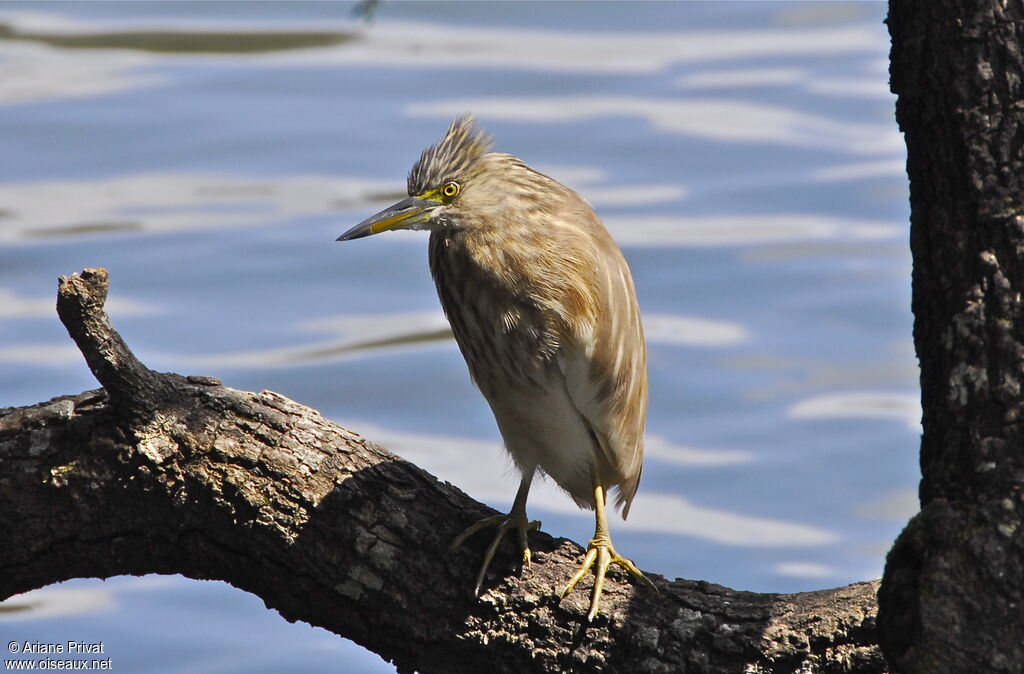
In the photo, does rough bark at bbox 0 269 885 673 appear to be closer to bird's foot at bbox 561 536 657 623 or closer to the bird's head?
bird's foot at bbox 561 536 657 623

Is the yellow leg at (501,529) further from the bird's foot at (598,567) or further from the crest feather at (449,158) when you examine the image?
the crest feather at (449,158)

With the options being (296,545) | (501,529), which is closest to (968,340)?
(501,529)

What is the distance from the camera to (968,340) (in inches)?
91.0

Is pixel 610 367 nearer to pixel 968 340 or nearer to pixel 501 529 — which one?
pixel 501 529

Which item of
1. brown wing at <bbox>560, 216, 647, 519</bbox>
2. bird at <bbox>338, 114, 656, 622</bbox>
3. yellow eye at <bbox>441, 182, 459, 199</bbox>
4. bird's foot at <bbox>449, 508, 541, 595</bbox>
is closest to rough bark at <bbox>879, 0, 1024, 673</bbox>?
bird's foot at <bbox>449, 508, 541, 595</bbox>

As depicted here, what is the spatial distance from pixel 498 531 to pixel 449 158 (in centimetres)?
102

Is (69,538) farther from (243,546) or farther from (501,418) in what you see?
(501,418)

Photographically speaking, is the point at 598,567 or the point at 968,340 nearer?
the point at 968,340

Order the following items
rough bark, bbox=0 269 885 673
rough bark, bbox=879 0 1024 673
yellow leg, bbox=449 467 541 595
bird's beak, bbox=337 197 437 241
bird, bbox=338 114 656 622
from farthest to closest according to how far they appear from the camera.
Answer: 1. bird's beak, bbox=337 197 437 241
2. bird, bbox=338 114 656 622
3. yellow leg, bbox=449 467 541 595
4. rough bark, bbox=0 269 885 673
5. rough bark, bbox=879 0 1024 673

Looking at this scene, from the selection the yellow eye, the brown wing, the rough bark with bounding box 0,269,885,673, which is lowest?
the rough bark with bounding box 0,269,885,673

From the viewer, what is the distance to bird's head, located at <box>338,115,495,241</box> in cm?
335

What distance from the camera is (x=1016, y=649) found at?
2.21 metres

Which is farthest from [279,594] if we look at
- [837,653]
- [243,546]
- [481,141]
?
[481,141]

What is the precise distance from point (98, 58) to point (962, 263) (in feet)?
29.6
